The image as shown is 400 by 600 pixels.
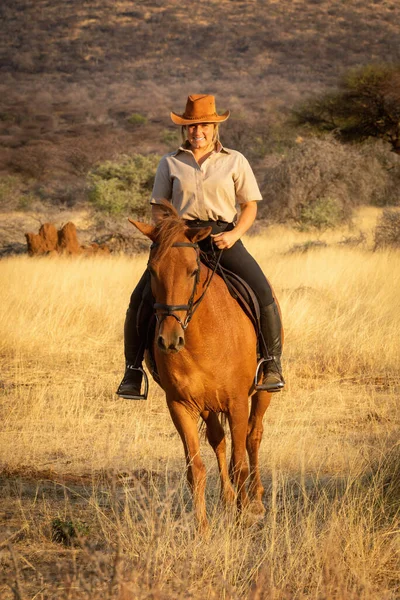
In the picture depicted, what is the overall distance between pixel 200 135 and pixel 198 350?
4.83ft

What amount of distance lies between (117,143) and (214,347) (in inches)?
1955

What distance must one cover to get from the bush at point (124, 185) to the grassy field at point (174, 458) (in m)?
7.59

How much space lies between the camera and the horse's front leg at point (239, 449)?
483 cm

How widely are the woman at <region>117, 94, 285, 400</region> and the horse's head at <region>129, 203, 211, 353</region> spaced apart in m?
0.46

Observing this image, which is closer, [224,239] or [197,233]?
[197,233]

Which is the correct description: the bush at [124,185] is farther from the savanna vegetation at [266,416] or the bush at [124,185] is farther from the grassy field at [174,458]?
the grassy field at [174,458]

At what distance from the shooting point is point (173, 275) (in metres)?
4.36

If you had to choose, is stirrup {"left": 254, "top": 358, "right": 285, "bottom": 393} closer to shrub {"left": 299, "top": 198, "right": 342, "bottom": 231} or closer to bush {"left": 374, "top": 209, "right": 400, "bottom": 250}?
bush {"left": 374, "top": 209, "right": 400, "bottom": 250}

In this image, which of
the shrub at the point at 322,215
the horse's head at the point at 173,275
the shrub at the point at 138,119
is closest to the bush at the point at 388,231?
the shrub at the point at 322,215

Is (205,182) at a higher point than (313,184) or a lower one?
higher

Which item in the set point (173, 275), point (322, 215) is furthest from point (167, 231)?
point (322, 215)

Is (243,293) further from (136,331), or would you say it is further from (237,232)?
(136,331)

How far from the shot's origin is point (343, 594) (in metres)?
3.53

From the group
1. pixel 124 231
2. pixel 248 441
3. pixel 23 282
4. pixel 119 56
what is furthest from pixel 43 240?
pixel 119 56
